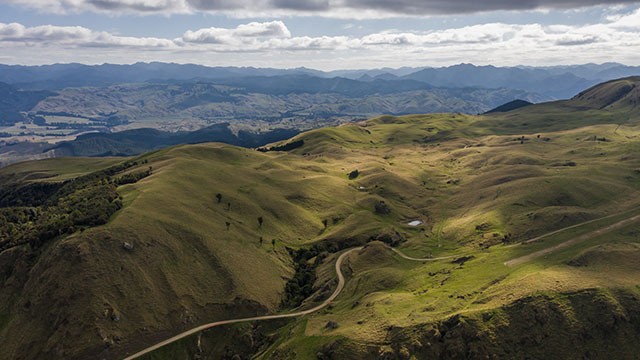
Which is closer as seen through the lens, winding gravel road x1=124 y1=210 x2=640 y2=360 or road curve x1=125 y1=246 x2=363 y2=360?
road curve x1=125 y1=246 x2=363 y2=360

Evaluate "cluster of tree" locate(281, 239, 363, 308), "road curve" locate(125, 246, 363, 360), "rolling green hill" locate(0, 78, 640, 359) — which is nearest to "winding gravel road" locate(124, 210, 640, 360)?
"road curve" locate(125, 246, 363, 360)

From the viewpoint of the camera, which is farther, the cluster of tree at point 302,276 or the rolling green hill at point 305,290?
the cluster of tree at point 302,276

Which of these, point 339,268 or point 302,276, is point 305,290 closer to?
point 302,276

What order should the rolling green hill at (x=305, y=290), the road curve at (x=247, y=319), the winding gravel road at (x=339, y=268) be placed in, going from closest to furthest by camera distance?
1. the rolling green hill at (x=305, y=290)
2. the road curve at (x=247, y=319)
3. the winding gravel road at (x=339, y=268)

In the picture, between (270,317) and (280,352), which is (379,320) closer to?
(280,352)

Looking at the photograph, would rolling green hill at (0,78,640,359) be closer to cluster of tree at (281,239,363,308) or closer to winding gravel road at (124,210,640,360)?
cluster of tree at (281,239,363,308)

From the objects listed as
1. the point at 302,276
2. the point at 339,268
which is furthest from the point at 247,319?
the point at 339,268

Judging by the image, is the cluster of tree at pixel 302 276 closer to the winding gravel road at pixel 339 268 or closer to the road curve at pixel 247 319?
the road curve at pixel 247 319

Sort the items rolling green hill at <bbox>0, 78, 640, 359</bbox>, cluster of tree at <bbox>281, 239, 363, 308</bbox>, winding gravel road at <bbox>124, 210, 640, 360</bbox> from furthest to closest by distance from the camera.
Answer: cluster of tree at <bbox>281, 239, 363, 308</bbox>
winding gravel road at <bbox>124, 210, 640, 360</bbox>
rolling green hill at <bbox>0, 78, 640, 359</bbox>

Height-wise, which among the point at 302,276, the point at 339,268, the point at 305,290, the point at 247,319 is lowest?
the point at 247,319

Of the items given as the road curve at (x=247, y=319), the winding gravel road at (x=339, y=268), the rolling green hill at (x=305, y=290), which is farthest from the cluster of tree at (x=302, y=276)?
the winding gravel road at (x=339, y=268)

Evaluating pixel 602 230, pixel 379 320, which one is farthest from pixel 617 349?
pixel 602 230
